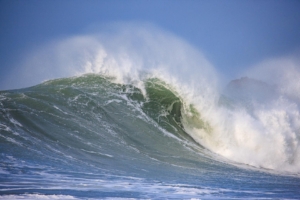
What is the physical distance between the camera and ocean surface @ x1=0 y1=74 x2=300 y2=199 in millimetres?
5520

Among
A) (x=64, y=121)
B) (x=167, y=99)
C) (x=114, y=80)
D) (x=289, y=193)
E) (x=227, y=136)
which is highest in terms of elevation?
(x=114, y=80)

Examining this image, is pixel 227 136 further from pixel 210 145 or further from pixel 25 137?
pixel 25 137

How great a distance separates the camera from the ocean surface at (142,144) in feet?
18.1

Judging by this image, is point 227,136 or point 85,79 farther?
point 85,79

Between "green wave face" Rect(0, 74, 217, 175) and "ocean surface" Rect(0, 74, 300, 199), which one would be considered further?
"green wave face" Rect(0, 74, 217, 175)

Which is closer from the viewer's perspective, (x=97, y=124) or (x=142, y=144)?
(x=142, y=144)

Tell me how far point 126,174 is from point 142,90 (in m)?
10.8

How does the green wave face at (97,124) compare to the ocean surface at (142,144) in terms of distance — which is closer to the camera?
the ocean surface at (142,144)

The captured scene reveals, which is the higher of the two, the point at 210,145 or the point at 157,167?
the point at 210,145

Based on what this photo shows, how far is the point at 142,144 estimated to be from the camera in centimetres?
1120

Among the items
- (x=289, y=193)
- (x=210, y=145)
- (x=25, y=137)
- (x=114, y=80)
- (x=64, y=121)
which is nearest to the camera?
(x=289, y=193)

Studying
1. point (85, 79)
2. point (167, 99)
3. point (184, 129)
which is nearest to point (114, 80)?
point (85, 79)

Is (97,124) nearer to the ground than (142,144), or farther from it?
farther from it

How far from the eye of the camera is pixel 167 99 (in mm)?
16766
